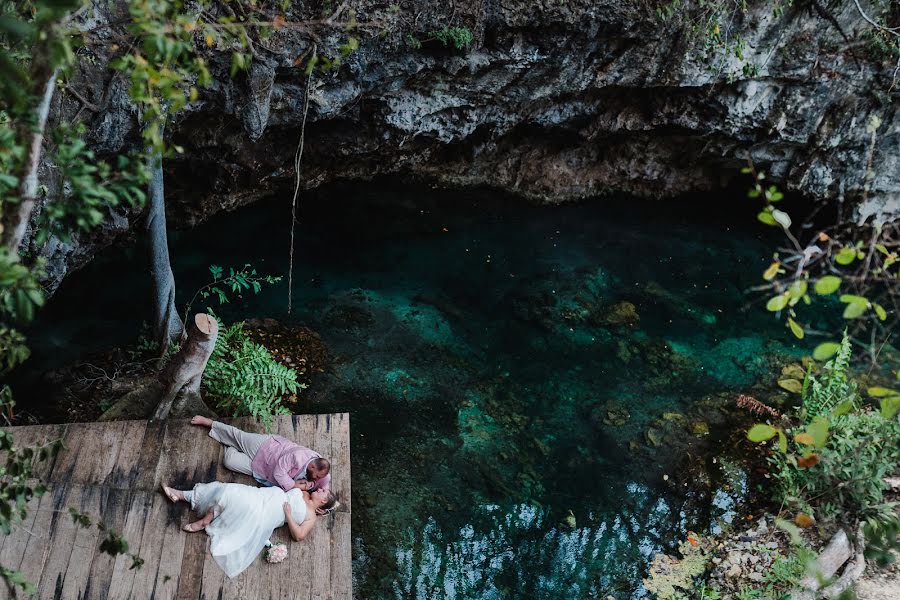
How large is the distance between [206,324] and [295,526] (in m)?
2.14

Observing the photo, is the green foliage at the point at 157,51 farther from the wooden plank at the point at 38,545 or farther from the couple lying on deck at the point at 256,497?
the wooden plank at the point at 38,545

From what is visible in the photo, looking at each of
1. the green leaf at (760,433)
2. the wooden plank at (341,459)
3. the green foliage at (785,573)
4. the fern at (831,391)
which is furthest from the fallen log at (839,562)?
the green leaf at (760,433)

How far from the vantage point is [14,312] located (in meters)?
2.75

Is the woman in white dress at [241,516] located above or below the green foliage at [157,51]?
below

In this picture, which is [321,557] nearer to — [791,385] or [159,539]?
[159,539]

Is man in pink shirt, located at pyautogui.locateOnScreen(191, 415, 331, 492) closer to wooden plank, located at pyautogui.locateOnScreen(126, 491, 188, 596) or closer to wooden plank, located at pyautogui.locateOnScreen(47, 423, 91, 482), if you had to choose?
wooden plank, located at pyautogui.locateOnScreen(126, 491, 188, 596)

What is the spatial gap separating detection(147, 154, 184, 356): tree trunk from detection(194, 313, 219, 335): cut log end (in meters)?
1.58

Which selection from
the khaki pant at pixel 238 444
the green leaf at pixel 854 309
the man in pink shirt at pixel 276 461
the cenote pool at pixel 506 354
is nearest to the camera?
the green leaf at pixel 854 309

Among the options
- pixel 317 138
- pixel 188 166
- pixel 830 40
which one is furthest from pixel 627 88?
pixel 188 166

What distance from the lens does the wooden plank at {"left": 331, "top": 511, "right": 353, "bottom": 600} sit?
5.33 metres

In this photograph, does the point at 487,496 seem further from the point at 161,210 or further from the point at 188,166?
the point at 188,166

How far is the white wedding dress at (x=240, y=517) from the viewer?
5344mm

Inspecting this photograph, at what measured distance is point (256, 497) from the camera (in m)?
5.50

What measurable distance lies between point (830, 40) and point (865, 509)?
288 inches
